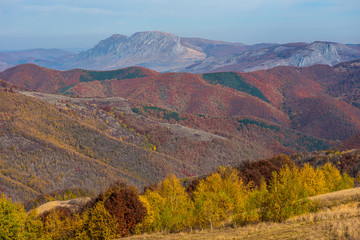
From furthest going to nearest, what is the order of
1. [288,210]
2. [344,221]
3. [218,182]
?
[218,182]
[288,210]
[344,221]

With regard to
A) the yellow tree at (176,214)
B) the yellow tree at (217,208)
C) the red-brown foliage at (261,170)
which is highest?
the yellow tree at (217,208)

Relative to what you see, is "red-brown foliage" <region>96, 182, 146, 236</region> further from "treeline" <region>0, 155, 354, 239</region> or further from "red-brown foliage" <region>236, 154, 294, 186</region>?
"red-brown foliage" <region>236, 154, 294, 186</region>

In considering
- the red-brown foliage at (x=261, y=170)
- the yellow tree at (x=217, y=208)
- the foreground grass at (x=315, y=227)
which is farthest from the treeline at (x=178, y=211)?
the red-brown foliage at (x=261, y=170)

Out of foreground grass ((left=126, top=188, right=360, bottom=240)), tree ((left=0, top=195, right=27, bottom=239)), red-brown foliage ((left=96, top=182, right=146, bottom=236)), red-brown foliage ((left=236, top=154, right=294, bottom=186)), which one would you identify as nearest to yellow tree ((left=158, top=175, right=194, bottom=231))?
red-brown foliage ((left=96, top=182, right=146, bottom=236))

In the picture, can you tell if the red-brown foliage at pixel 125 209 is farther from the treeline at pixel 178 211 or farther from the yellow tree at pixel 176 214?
the yellow tree at pixel 176 214

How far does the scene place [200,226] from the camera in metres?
43.1

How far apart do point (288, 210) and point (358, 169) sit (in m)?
56.5

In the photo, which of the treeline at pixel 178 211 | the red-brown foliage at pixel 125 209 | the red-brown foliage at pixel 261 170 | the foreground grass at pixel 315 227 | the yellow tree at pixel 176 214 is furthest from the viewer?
the red-brown foliage at pixel 261 170

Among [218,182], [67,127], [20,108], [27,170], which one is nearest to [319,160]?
[218,182]

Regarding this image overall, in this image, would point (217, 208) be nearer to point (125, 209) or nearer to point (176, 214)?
point (176, 214)

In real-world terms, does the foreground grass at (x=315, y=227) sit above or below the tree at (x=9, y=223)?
above

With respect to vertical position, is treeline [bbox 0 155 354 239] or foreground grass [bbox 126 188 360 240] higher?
foreground grass [bbox 126 188 360 240]

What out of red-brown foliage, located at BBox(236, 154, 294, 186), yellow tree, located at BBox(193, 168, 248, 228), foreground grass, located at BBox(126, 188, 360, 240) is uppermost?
foreground grass, located at BBox(126, 188, 360, 240)

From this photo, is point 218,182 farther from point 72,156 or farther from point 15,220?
point 72,156
